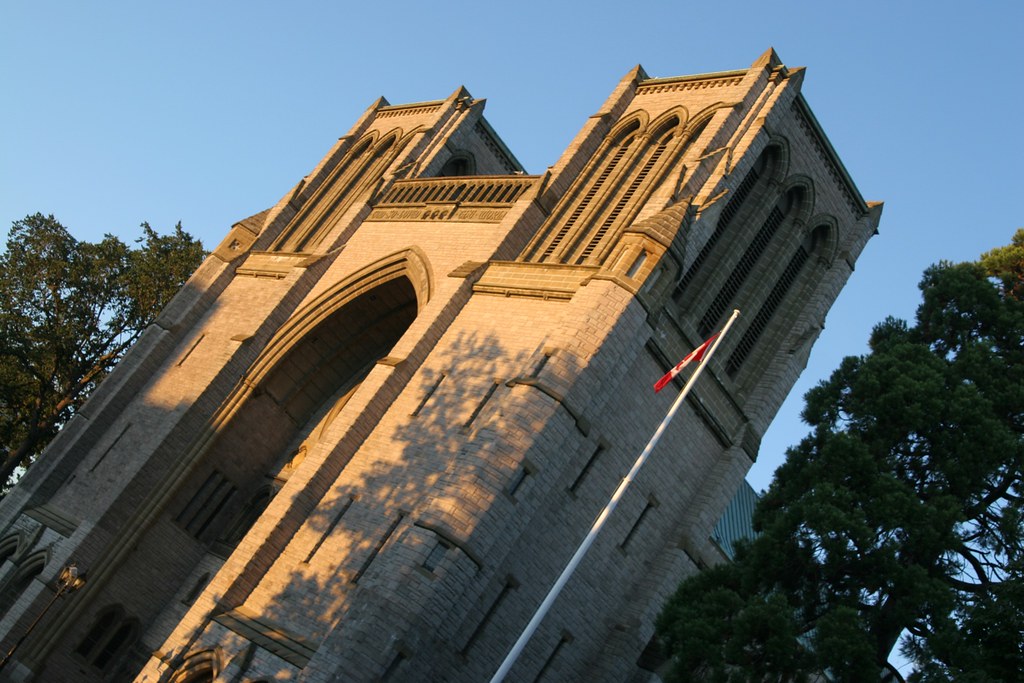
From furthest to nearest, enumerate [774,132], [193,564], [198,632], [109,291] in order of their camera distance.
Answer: [109,291] → [193,564] → [774,132] → [198,632]

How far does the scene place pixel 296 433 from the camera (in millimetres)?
27766

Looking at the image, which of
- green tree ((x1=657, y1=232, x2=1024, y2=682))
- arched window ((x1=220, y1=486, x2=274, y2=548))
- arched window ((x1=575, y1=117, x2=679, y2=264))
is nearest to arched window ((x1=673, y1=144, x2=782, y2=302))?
arched window ((x1=575, y1=117, x2=679, y2=264))

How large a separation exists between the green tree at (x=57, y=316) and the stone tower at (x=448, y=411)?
8163mm

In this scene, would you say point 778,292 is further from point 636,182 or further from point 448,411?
point 448,411

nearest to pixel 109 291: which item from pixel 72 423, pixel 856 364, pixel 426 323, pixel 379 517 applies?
pixel 72 423

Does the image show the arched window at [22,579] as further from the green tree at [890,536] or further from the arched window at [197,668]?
the green tree at [890,536]

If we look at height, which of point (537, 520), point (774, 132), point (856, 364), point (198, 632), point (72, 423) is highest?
point (774, 132)

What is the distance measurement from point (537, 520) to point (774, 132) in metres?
10.6

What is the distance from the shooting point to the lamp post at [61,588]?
2372 centimetres

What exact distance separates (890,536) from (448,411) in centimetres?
820

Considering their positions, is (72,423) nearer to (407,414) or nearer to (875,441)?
(407,414)

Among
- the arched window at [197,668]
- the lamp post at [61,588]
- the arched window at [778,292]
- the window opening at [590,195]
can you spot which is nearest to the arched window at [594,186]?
the window opening at [590,195]

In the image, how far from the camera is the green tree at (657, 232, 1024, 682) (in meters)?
14.2

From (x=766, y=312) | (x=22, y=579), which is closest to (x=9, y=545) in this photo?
(x=22, y=579)
